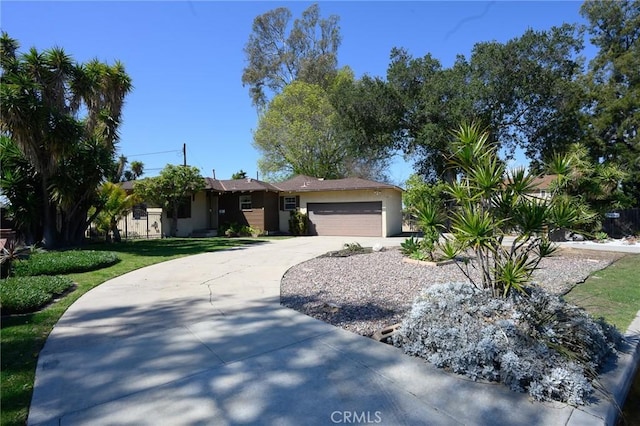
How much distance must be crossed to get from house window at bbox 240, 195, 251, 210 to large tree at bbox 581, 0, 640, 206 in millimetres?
20729

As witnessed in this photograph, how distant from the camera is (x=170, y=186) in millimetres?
18875

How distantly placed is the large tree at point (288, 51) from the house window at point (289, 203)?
52.6 feet

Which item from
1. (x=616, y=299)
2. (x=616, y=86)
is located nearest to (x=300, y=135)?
(x=616, y=86)

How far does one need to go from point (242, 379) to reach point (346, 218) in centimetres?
1825

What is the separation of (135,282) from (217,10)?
23.4 ft

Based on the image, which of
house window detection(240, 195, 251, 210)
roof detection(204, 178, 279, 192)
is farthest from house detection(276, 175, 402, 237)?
house window detection(240, 195, 251, 210)

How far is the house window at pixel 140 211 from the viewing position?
20.9 meters

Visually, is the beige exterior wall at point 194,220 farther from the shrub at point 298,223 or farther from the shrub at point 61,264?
the shrub at point 61,264

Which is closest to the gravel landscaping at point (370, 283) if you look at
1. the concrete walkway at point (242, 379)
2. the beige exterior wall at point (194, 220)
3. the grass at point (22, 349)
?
the concrete walkway at point (242, 379)

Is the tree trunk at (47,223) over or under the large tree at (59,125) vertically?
under

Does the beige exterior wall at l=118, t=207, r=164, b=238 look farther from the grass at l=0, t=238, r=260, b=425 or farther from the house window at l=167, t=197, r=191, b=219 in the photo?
the grass at l=0, t=238, r=260, b=425

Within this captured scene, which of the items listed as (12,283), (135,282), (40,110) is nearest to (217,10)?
(40,110)

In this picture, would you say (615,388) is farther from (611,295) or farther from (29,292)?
(29,292)

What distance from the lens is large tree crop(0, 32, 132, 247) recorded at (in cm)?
1078
